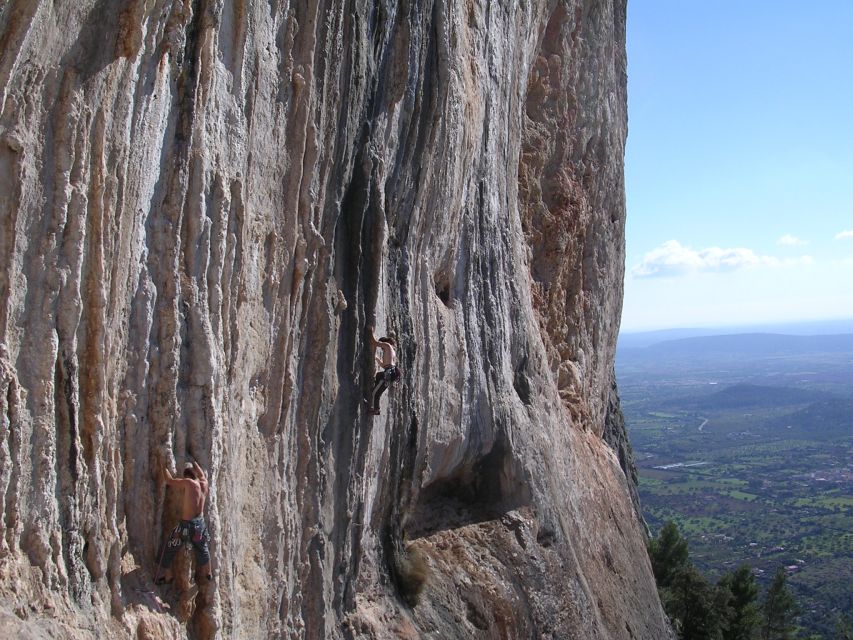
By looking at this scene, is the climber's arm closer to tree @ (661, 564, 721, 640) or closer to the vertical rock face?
the vertical rock face

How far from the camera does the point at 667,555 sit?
25953 mm

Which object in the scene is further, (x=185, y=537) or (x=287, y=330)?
(x=287, y=330)

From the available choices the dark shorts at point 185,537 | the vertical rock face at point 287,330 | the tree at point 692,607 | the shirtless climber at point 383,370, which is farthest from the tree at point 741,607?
the dark shorts at point 185,537

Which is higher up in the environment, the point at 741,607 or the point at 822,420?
the point at 741,607

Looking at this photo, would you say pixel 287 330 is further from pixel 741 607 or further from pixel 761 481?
pixel 761 481

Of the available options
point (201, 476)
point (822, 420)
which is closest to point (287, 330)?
point (201, 476)

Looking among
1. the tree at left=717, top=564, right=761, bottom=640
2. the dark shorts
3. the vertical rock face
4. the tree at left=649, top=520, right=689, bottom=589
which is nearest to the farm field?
the tree at left=717, top=564, right=761, bottom=640

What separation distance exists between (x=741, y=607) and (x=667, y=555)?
2.53 m

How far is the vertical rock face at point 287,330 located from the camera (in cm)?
546

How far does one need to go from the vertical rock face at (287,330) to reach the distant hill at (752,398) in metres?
159

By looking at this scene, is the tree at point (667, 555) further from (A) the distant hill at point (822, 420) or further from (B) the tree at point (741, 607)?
(A) the distant hill at point (822, 420)

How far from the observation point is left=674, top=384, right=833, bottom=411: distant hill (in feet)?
530

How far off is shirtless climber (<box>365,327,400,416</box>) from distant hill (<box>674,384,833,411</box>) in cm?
16359

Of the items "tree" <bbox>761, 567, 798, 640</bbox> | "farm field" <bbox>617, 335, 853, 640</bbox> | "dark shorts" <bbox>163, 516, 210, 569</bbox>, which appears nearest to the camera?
"dark shorts" <bbox>163, 516, 210, 569</bbox>
